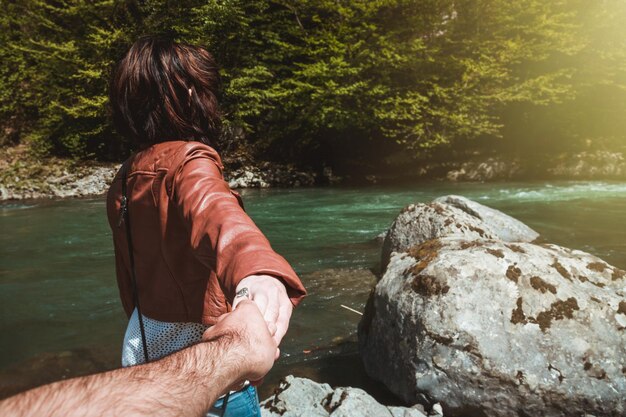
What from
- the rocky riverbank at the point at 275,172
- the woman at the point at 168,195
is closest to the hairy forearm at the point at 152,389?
the woman at the point at 168,195

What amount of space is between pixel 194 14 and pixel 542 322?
19.2 metres

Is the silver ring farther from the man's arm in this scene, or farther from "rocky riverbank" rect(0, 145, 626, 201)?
"rocky riverbank" rect(0, 145, 626, 201)

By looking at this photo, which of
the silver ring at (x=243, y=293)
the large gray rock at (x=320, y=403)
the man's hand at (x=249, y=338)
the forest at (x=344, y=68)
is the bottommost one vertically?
the large gray rock at (x=320, y=403)

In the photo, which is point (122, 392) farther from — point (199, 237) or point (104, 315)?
point (104, 315)

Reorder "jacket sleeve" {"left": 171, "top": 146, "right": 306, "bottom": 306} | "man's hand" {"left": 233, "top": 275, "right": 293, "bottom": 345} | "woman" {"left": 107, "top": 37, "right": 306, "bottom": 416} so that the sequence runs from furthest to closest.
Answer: "woman" {"left": 107, "top": 37, "right": 306, "bottom": 416}, "jacket sleeve" {"left": 171, "top": 146, "right": 306, "bottom": 306}, "man's hand" {"left": 233, "top": 275, "right": 293, "bottom": 345}

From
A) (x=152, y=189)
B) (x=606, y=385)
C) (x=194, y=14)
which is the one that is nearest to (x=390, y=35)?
(x=194, y=14)

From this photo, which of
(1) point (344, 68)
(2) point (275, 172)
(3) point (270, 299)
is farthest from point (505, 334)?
(2) point (275, 172)

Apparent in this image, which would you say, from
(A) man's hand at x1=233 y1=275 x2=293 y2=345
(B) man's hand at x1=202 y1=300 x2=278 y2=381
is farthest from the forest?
(B) man's hand at x1=202 y1=300 x2=278 y2=381

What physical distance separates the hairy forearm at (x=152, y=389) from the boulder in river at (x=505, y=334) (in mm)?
3071

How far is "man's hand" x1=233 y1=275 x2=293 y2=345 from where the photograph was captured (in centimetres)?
91

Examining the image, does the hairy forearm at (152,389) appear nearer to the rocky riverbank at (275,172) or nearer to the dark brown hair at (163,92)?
the dark brown hair at (163,92)

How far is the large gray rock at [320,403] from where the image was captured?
3059 millimetres

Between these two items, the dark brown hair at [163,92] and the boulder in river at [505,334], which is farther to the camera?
the boulder in river at [505,334]

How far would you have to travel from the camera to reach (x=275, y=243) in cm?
942
